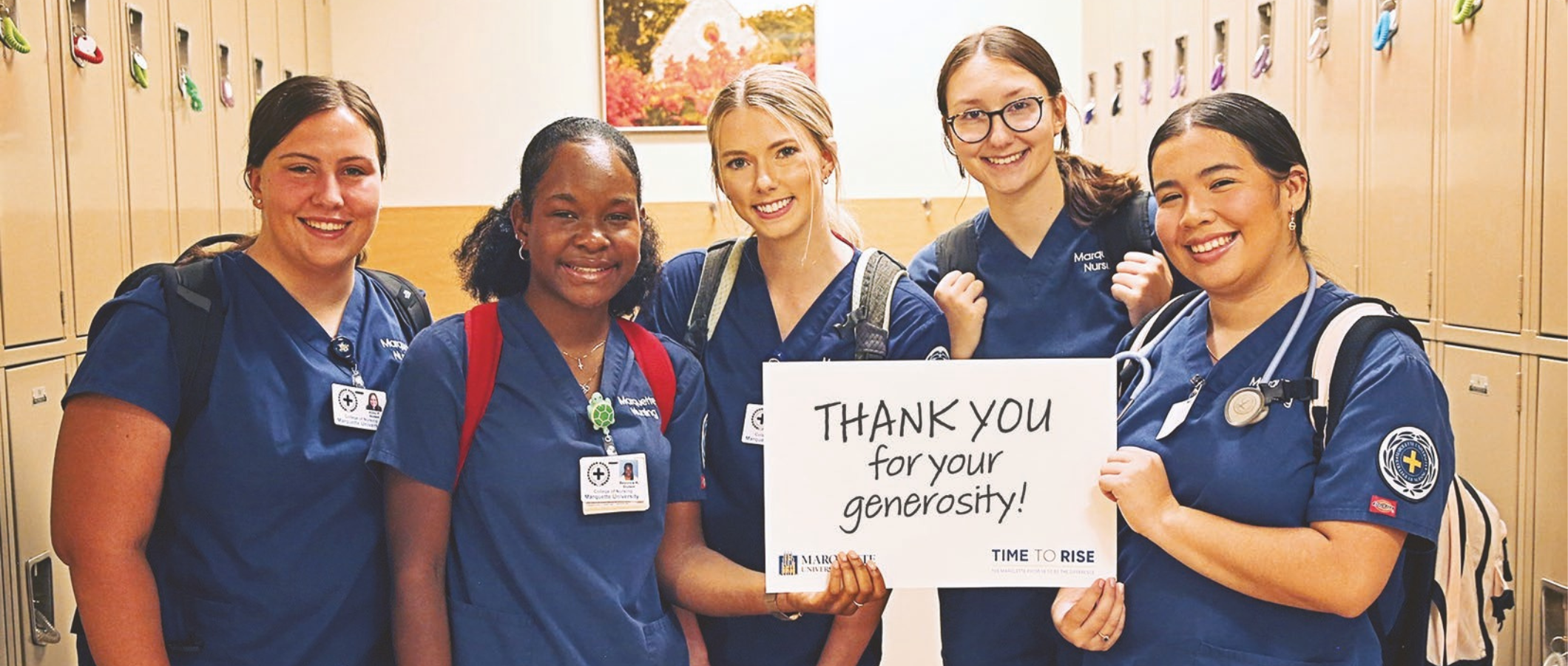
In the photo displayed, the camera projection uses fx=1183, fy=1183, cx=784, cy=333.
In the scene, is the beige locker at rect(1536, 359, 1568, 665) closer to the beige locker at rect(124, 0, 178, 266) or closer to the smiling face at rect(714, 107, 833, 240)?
the smiling face at rect(714, 107, 833, 240)

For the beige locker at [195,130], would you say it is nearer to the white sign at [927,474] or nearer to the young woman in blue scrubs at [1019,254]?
the young woman in blue scrubs at [1019,254]

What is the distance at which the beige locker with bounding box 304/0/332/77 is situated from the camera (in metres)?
5.53

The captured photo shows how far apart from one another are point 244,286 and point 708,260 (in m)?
0.73

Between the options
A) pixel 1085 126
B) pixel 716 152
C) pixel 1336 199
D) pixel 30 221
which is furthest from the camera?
pixel 1085 126

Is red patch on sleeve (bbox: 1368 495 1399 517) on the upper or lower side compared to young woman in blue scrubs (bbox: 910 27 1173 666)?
lower

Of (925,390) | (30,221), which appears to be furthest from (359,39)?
(925,390)

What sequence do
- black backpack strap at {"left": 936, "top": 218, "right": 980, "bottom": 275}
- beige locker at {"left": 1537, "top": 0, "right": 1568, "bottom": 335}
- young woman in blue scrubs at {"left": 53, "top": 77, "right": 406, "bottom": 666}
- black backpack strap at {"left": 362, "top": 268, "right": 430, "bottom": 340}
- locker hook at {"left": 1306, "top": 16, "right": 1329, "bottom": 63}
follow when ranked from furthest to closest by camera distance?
1. locker hook at {"left": 1306, "top": 16, "right": 1329, "bottom": 63}
2. beige locker at {"left": 1537, "top": 0, "right": 1568, "bottom": 335}
3. black backpack strap at {"left": 936, "top": 218, "right": 980, "bottom": 275}
4. black backpack strap at {"left": 362, "top": 268, "right": 430, "bottom": 340}
5. young woman in blue scrubs at {"left": 53, "top": 77, "right": 406, "bottom": 666}

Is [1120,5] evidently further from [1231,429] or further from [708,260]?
[1231,429]

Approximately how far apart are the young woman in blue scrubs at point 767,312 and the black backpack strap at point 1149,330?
1.05ft

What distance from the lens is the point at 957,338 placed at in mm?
2045

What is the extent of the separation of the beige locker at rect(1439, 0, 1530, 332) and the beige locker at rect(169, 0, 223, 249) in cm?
356

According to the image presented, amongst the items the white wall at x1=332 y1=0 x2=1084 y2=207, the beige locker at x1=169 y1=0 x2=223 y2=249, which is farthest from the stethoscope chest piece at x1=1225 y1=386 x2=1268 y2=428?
the white wall at x1=332 y1=0 x2=1084 y2=207

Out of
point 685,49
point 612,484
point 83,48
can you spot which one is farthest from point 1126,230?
point 685,49

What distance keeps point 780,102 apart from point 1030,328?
59 cm
